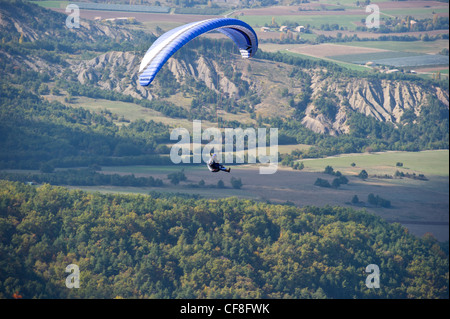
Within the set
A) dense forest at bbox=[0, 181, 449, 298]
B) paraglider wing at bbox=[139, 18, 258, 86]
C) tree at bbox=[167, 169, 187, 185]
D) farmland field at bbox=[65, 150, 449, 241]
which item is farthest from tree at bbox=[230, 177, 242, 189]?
paraglider wing at bbox=[139, 18, 258, 86]

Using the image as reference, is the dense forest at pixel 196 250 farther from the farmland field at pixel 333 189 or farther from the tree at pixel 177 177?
the tree at pixel 177 177

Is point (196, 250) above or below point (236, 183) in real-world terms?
below

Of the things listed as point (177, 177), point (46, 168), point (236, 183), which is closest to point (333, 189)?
point (236, 183)

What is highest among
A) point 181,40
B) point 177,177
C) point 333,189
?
point 181,40

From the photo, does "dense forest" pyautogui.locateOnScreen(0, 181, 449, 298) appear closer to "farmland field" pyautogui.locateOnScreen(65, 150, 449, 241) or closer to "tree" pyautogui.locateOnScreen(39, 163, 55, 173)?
"farmland field" pyautogui.locateOnScreen(65, 150, 449, 241)

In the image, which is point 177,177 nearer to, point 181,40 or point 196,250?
point 196,250

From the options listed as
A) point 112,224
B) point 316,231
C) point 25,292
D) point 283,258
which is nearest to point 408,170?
point 316,231
